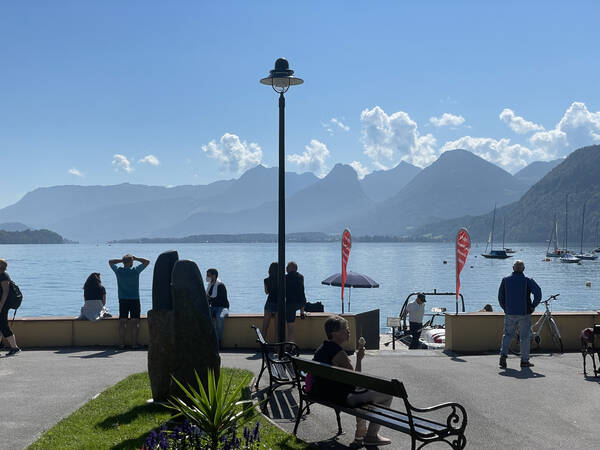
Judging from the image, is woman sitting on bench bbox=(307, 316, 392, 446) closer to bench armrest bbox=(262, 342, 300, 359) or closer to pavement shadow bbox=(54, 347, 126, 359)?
bench armrest bbox=(262, 342, 300, 359)

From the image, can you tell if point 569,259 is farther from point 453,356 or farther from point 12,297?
point 12,297

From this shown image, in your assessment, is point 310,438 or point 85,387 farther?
point 85,387

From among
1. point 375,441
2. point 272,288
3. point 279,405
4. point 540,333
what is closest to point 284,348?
point 272,288

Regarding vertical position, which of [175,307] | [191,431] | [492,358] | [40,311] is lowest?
[40,311]

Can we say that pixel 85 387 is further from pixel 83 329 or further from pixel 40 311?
pixel 40 311

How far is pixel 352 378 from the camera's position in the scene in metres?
5.80

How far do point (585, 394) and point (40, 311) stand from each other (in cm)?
6857

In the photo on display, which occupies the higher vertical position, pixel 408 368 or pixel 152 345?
pixel 152 345

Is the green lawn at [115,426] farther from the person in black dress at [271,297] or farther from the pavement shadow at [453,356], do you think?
the pavement shadow at [453,356]

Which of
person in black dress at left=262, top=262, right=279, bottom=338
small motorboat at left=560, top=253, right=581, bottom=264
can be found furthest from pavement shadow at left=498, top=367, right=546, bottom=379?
small motorboat at left=560, top=253, right=581, bottom=264

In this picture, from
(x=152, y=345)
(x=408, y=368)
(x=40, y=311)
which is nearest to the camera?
(x=152, y=345)

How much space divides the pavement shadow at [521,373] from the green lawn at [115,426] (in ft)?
15.9

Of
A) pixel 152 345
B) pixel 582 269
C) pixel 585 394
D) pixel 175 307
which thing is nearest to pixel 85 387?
pixel 152 345

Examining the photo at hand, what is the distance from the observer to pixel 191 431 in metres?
4.93
